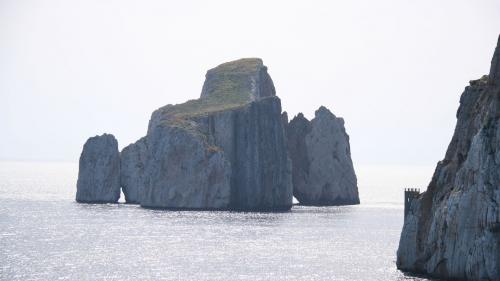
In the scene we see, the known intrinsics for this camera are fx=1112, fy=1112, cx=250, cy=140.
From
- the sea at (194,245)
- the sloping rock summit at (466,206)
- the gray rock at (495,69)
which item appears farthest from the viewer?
the sea at (194,245)

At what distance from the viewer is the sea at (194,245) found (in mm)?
115500

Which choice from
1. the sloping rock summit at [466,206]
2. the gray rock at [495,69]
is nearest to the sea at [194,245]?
the sloping rock summit at [466,206]

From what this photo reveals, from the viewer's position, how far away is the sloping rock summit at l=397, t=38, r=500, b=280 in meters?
93.6

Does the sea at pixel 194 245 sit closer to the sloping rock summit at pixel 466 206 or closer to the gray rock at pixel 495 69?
the sloping rock summit at pixel 466 206

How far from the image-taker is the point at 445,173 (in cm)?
10494

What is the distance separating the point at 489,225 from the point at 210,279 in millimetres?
30737

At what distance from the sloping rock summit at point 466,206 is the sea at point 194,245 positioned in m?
4.38

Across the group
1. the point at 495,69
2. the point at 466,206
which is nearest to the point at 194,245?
the point at 466,206

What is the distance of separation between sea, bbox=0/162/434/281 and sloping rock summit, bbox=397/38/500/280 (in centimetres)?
438

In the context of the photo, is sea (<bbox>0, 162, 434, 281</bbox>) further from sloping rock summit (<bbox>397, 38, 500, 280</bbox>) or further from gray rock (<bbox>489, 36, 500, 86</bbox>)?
gray rock (<bbox>489, 36, 500, 86</bbox>)

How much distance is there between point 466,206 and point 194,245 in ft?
176

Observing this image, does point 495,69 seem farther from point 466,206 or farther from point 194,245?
point 194,245

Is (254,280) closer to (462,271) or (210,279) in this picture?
(210,279)

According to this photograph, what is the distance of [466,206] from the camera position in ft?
317
